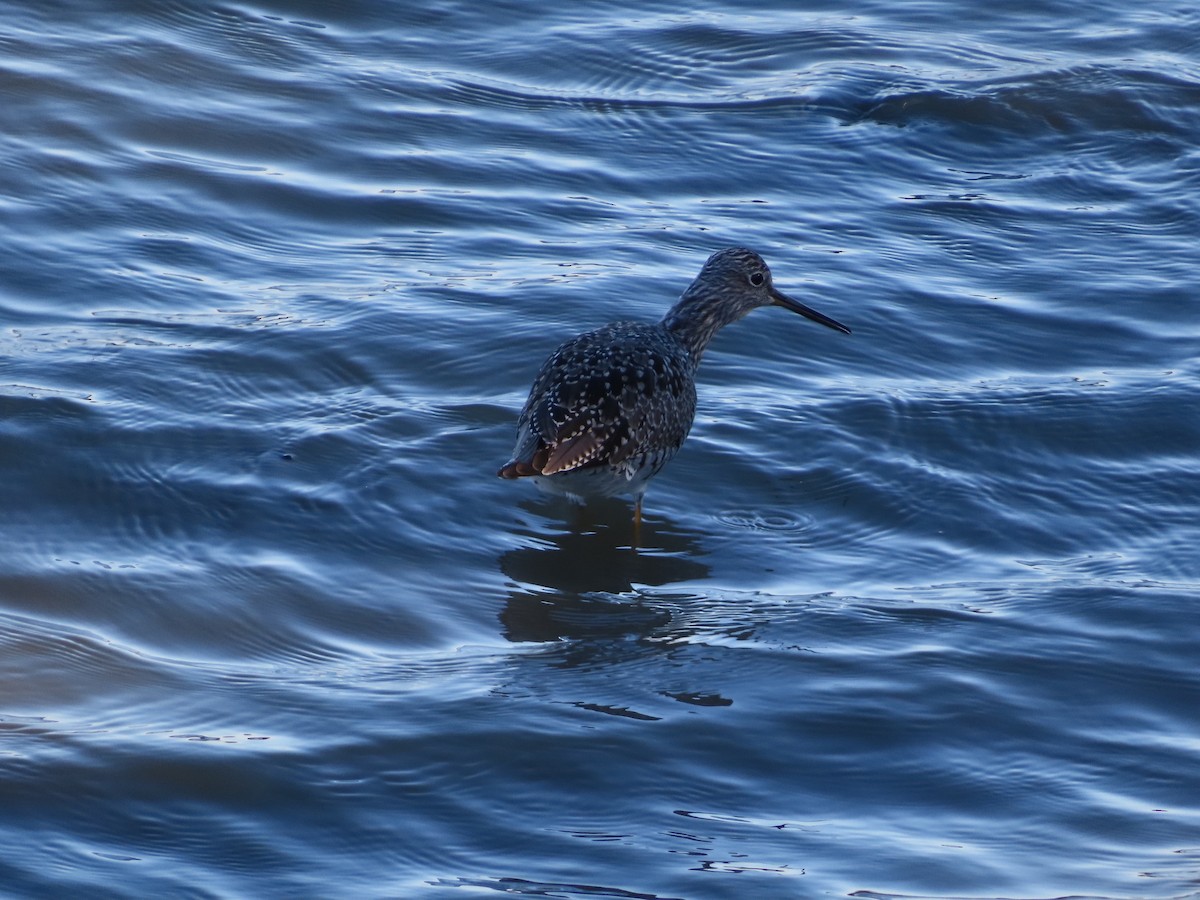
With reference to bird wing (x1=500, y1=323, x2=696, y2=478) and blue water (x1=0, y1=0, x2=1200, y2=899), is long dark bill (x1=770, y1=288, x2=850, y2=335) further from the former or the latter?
bird wing (x1=500, y1=323, x2=696, y2=478)

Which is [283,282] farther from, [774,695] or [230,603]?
[774,695]

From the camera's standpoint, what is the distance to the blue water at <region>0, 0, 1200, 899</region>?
427cm

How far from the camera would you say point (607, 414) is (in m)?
6.22

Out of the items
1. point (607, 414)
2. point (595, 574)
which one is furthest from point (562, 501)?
point (595, 574)

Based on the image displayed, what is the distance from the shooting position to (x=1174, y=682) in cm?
516

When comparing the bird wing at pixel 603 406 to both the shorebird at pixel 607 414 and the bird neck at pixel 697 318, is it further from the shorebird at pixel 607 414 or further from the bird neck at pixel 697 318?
the bird neck at pixel 697 318

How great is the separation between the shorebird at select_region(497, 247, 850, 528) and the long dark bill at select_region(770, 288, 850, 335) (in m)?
0.76

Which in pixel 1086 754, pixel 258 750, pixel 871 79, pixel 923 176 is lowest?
pixel 258 750

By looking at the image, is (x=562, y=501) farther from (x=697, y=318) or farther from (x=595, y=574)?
(x=697, y=318)

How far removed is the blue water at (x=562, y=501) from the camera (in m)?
4.27

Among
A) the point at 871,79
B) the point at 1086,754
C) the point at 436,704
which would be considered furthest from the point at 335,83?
the point at 1086,754

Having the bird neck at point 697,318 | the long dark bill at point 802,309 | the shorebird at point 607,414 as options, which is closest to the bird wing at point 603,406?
the shorebird at point 607,414

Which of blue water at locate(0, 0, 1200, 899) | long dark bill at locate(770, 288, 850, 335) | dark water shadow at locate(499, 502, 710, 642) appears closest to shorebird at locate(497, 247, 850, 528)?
dark water shadow at locate(499, 502, 710, 642)

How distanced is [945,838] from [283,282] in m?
4.48
